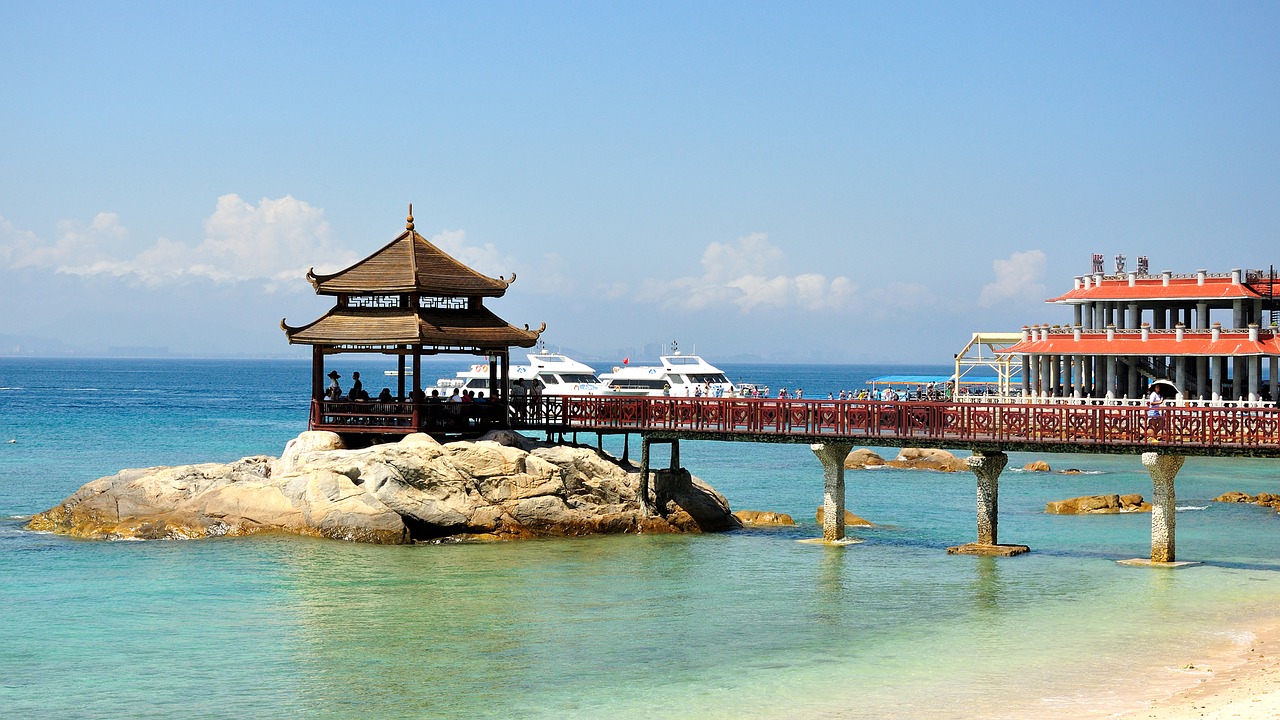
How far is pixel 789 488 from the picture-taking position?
49.7 meters

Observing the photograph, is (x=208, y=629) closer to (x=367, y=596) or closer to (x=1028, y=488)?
(x=367, y=596)

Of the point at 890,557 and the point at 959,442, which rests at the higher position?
the point at 959,442

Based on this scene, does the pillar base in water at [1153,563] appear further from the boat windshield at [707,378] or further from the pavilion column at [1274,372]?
the boat windshield at [707,378]

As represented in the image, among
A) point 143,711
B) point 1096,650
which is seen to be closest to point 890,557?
point 1096,650

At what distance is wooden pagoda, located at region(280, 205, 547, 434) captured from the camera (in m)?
34.0

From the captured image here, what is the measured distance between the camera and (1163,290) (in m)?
57.2

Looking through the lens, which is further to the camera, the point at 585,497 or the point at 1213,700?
the point at 585,497

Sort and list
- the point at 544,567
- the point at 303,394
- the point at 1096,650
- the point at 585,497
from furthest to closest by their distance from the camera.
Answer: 1. the point at 303,394
2. the point at 585,497
3. the point at 544,567
4. the point at 1096,650

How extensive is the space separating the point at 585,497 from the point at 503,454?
2.33 metres

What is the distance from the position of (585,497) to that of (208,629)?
12.0 m

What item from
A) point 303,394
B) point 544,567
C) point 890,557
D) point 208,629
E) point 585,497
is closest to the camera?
point 208,629

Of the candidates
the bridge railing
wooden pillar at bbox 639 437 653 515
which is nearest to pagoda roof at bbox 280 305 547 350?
the bridge railing

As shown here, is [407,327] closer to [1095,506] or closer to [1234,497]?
[1095,506]

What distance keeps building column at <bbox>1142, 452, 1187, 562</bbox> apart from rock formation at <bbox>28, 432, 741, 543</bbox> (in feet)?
35.8
